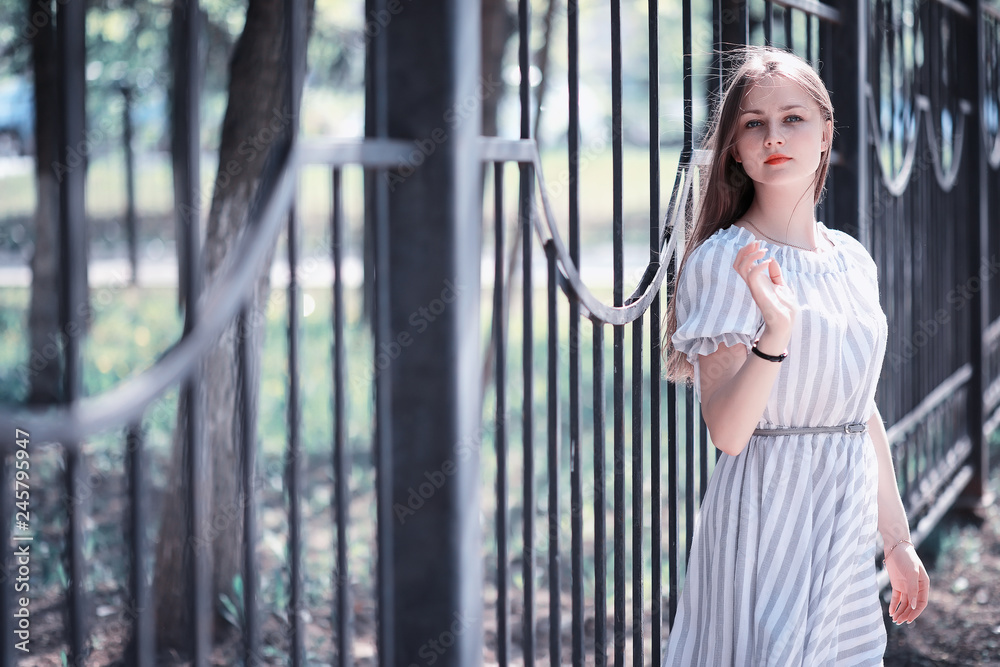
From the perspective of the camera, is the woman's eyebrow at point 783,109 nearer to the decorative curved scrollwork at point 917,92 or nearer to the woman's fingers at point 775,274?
the woman's fingers at point 775,274

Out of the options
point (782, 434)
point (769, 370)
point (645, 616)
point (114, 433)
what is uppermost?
point (769, 370)

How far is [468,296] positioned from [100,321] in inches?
494

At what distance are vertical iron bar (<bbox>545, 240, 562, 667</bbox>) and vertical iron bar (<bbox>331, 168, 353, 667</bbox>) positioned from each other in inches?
20.7

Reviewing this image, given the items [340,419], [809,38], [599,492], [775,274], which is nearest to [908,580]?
[599,492]

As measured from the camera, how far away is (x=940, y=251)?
200 inches

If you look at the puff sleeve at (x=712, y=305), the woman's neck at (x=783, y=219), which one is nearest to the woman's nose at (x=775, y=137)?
the woman's neck at (x=783, y=219)

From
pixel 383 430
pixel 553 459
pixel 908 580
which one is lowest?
pixel 908 580

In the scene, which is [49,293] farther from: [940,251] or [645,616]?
[940,251]

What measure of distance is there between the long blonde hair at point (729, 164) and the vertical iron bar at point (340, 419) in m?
0.81

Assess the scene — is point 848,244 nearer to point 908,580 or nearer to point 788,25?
point 908,580

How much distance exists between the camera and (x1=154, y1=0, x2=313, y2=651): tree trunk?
3.80 metres

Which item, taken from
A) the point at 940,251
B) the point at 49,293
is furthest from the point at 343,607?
the point at 49,293

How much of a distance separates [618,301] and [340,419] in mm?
899

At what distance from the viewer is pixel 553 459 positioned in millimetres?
1910
